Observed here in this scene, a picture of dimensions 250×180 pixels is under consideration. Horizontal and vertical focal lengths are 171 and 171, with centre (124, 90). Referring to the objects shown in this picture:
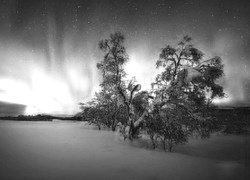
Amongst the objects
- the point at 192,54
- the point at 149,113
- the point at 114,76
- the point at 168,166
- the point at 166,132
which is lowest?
the point at 168,166

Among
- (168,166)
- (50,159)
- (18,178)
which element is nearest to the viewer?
(18,178)

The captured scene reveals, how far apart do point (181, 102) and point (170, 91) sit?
1.22m

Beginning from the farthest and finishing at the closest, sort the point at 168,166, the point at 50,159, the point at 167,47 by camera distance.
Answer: the point at 167,47 → the point at 168,166 → the point at 50,159

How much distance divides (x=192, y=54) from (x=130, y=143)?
9.18 m

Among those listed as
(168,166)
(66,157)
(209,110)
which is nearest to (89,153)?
(66,157)

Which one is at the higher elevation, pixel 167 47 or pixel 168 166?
pixel 167 47

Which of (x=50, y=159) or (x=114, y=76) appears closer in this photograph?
(x=50, y=159)

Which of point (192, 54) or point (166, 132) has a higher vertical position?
point (192, 54)

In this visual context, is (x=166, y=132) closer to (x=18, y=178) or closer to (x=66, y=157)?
(x=66, y=157)

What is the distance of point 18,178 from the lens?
Result: 18.8ft

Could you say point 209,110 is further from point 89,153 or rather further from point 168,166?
point 89,153

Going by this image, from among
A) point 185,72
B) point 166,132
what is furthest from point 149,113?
point 185,72

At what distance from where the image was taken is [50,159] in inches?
318

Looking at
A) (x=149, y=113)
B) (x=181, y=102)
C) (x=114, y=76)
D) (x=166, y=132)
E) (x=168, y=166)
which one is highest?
(x=114, y=76)
